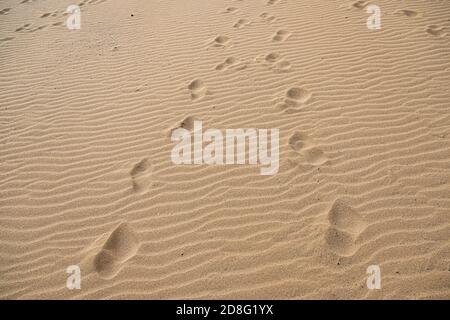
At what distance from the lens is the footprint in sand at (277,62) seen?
15.3ft

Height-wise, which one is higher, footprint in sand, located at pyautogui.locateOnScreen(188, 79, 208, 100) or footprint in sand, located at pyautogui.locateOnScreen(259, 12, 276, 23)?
footprint in sand, located at pyautogui.locateOnScreen(259, 12, 276, 23)

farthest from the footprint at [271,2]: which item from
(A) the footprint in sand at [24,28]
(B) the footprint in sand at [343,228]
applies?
(A) the footprint in sand at [24,28]

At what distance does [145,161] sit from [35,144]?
1.59 m

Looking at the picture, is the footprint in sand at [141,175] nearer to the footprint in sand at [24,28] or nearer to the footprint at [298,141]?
the footprint at [298,141]

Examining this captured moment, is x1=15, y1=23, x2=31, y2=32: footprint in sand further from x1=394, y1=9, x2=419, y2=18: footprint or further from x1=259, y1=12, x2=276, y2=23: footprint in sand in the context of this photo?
x1=394, y1=9, x2=419, y2=18: footprint

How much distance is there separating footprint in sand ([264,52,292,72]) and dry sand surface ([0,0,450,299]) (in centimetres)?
3

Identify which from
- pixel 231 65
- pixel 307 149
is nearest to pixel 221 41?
pixel 231 65

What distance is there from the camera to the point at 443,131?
342 centimetres

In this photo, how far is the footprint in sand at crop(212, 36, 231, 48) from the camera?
214 inches

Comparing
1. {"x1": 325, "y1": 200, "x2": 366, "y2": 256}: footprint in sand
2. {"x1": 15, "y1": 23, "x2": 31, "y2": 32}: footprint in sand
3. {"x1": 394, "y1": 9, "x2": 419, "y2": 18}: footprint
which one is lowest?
{"x1": 325, "y1": 200, "x2": 366, "y2": 256}: footprint in sand

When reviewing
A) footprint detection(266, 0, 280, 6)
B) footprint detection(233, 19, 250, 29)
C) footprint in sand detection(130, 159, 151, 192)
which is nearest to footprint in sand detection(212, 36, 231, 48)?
footprint detection(233, 19, 250, 29)

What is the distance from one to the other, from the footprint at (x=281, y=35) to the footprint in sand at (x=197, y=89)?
5.60 ft

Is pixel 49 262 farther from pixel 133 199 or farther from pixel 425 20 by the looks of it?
pixel 425 20

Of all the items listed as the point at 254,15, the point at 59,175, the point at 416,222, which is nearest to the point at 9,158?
the point at 59,175
